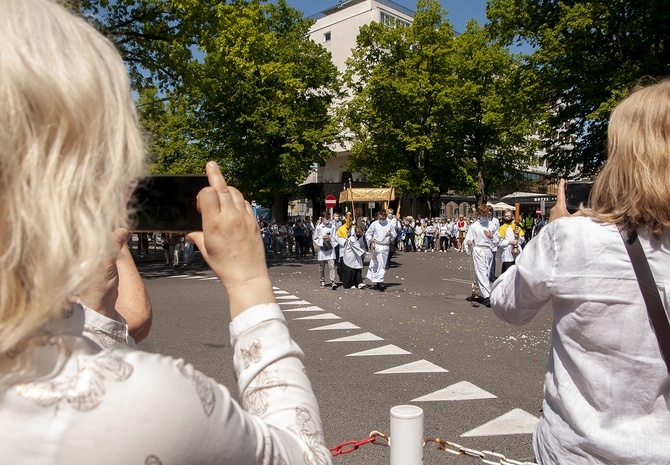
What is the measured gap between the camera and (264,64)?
28516 millimetres

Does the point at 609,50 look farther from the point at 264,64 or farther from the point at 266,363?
the point at 266,363

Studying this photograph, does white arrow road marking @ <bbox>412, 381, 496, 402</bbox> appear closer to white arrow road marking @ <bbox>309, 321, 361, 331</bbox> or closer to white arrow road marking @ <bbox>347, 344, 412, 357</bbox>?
white arrow road marking @ <bbox>347, 344, 412, 357</bbox>

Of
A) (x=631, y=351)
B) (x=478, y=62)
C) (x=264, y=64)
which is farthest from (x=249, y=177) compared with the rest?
(x=631, y=351)

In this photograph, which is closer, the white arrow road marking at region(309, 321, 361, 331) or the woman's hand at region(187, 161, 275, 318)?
the woman's hand at region(187, 161, 275, 318)

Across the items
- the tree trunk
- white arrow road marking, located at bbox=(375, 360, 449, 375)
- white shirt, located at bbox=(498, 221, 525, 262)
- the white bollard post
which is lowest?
white arrow road marking, located at bbox=(375, 360, 449, 375)

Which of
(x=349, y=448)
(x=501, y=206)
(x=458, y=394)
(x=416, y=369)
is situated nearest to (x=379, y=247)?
(x=416, y=369)

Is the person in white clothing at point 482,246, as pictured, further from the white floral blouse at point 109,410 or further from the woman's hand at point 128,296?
the white floral blouse at point 109,410

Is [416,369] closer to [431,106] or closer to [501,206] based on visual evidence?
[431,106]

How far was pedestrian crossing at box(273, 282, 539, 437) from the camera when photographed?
14.9ft

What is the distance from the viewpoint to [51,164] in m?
0.75

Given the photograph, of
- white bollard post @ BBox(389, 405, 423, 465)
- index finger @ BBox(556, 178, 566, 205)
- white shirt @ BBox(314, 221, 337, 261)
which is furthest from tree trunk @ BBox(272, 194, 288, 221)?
index finger @ BBox(556, 178, 566, 205)

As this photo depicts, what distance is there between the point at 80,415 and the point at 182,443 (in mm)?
130

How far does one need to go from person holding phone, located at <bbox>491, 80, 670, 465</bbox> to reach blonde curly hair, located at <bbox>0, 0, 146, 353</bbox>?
3.84ft

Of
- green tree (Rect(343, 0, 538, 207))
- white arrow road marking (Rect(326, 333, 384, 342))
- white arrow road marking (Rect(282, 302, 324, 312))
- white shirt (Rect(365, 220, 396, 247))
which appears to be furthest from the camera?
green tree (Rect(343, 0, 538, 207))
